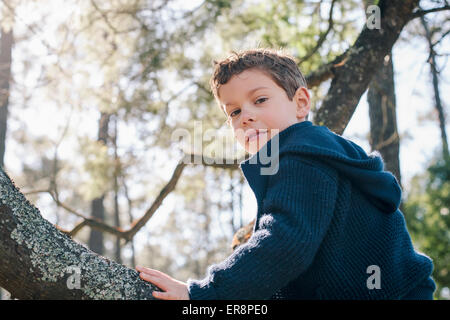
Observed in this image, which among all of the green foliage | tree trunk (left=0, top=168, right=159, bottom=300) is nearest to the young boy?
tree trunk (left=0, top=168, right=159, bottom=300)

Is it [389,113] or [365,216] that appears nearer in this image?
[365,216]

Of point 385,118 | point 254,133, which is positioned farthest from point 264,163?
point 385,118

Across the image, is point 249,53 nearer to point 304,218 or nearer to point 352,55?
point 304,218

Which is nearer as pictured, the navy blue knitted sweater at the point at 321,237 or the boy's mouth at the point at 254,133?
the navy blue knitted sweater at the point at 321,237

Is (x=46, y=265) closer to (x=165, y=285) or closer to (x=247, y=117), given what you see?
(x=165, y=285)

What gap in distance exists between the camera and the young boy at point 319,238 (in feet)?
4.69

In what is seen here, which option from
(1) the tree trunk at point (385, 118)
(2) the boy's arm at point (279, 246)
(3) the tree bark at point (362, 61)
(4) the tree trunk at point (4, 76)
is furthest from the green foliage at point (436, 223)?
(2) the boy's arm at point (279, 246)

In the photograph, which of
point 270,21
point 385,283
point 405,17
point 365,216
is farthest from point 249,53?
point 270,21

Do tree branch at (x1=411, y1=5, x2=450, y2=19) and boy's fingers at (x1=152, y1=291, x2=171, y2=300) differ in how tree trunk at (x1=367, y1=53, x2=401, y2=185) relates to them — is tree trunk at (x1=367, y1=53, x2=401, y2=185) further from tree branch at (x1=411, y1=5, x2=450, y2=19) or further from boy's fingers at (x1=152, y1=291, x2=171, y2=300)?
boy's fingers at (x1=152, y1=291, x2=171, y2=300)

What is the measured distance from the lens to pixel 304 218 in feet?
4.85

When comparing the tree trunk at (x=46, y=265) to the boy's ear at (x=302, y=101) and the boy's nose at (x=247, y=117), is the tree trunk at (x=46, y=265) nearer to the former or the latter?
the boy's nose at (x=247, y=117)

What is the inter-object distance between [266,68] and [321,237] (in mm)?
834

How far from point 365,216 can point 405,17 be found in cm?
239

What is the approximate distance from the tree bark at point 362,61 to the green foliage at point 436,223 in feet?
33.1
